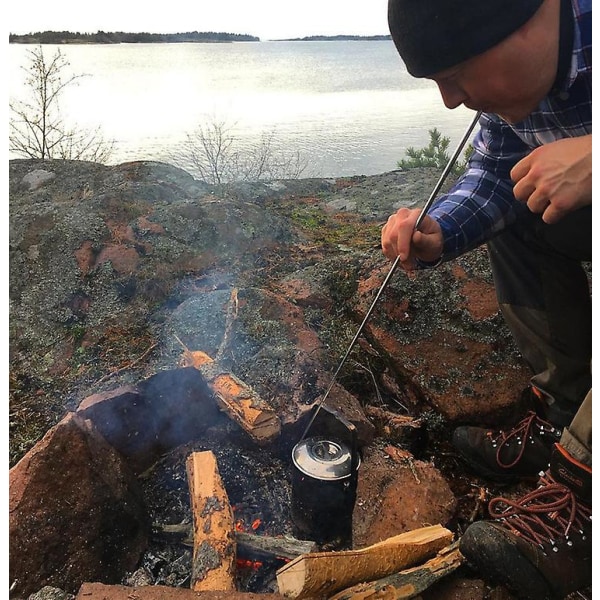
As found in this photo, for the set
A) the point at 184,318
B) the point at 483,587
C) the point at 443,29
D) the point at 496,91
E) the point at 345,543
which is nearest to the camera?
the point at 443,29

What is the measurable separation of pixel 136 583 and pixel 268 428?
69cm

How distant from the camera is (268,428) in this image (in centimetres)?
204

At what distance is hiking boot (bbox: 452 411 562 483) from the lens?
2004mm

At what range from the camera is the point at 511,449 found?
203 centimetres

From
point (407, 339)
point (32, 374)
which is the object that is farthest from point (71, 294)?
point (407, 339)

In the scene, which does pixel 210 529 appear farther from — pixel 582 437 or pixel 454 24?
pixel 454 24

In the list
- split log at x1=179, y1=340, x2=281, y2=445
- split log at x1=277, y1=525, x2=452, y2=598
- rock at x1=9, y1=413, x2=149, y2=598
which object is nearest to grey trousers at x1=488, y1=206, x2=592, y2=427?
split log at x1=277, y1=525, x2=452, y2=598

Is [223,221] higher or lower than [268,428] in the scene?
higher

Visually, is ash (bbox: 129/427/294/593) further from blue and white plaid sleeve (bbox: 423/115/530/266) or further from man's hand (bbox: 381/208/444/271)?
blue and white plaid sleeve (bbox: 423/115/530/266)

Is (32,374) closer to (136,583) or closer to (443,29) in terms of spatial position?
(136,583)

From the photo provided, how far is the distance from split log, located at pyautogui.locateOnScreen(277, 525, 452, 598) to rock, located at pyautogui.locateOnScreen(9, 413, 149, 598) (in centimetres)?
70

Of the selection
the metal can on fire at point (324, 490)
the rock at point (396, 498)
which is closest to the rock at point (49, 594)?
the metal can on fire at point (324, 490)

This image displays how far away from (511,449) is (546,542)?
519 mm

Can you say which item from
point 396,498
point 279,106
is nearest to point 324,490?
point 396,498
